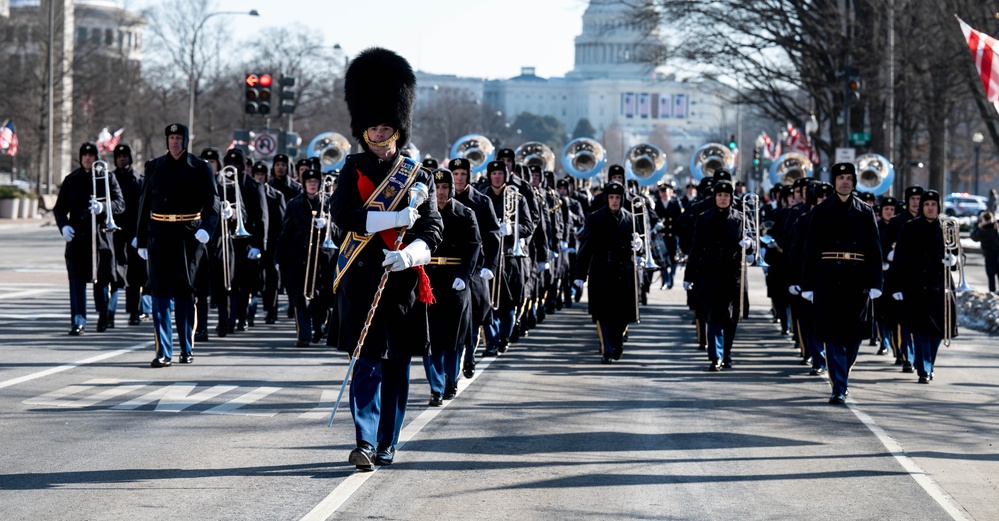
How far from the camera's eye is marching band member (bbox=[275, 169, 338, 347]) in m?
16.7

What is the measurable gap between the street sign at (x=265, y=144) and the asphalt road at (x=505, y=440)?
17408 millimetres

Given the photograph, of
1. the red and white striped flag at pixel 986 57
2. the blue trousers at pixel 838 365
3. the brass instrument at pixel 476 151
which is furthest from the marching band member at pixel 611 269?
the brass instrument at pixel 476 151

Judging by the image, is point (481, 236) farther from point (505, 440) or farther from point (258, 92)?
point (258, 92)

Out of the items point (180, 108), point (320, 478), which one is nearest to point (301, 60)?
point (180, 108)

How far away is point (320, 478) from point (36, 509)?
1.62 m

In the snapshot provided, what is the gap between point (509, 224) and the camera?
16.2 metres

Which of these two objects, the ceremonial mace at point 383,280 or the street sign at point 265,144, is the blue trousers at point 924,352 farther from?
the street sign at point 265,144

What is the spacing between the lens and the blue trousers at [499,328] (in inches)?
639

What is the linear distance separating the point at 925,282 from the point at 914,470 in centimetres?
604

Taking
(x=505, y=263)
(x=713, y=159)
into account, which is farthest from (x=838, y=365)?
(x=713, y=159)

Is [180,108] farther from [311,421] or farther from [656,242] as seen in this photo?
[311,421]

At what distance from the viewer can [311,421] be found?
11.0 m

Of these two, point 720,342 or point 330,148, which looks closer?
point 720,342

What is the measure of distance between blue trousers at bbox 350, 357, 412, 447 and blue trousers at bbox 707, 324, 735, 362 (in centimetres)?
664
